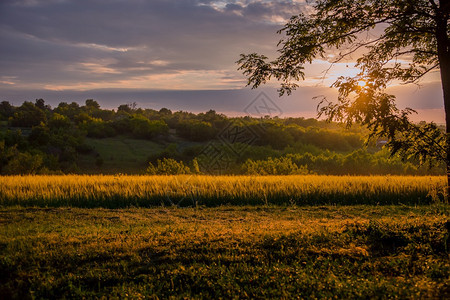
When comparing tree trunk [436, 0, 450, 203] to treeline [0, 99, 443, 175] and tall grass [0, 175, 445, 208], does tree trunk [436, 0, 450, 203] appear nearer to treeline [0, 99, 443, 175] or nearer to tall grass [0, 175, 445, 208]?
tall grass [0, 175, 445, 208]

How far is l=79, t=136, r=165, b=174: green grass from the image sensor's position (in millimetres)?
54188

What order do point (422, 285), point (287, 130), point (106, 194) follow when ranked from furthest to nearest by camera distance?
point (287, 130), point (106, 194), point (422, 285)

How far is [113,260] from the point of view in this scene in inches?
258

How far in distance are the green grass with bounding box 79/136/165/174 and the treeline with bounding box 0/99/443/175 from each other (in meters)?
0.95

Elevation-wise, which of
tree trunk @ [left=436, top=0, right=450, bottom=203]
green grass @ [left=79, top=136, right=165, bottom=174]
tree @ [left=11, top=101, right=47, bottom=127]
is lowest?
green grass @ [left=79, top=136, right=165, bottom=174]

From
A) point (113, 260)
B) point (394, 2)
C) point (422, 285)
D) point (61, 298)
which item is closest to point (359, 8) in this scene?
point (394, 2)

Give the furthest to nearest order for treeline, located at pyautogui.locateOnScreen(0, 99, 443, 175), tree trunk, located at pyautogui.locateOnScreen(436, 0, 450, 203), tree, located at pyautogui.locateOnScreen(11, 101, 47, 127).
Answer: tree, located at pyautogui.locateOnScreen(11, 101, 47, 127)
treeline, located at pyautogui.locateOnScreen(0, 99, 443, 175)
tree trunk, located at pyautogui.locateOnScreen(436, 0, 450, 203)

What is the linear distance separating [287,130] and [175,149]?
74.6 ft

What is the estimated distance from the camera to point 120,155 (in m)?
58.9

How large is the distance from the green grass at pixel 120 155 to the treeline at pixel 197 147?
952 mm

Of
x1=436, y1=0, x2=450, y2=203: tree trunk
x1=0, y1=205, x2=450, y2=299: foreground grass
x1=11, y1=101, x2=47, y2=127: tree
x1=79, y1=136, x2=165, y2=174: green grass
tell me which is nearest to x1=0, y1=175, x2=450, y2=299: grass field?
x1=0, y1=205, x2=450, y2=299: foreground grass

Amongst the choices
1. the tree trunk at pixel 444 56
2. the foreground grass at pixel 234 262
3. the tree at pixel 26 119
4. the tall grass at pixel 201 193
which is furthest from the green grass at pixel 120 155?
the tree trunk at pixel 444 56

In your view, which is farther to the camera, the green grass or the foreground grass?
the green grass

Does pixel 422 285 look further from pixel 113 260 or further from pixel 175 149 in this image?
pixel 175 149
